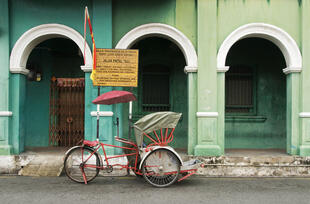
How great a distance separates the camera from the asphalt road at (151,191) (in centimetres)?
517

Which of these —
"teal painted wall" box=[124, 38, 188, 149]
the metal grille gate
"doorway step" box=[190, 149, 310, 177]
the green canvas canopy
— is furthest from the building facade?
"teal painted wall" box=[124, 38, 188, 149]

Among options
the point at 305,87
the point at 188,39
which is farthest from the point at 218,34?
the point at 305,87

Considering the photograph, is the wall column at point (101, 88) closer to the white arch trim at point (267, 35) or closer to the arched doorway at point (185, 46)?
the arched doorway at point (185, 46)

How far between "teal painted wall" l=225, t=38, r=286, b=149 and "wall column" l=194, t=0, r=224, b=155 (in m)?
2.20

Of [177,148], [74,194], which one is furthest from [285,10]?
[74,194]

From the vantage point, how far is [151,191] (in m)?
5.74

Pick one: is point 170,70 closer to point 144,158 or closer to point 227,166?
point 227,166

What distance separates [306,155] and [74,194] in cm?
593

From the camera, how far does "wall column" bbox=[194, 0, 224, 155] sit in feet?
24.6

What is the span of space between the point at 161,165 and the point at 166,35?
361 cm

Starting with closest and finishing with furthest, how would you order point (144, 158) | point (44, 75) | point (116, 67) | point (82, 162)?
point (144, 158) → point (82, 162) → point (116, 67) → point (44, 75)

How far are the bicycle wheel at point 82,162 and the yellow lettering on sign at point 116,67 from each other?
1.94 meters

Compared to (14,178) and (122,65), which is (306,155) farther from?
(14,178)

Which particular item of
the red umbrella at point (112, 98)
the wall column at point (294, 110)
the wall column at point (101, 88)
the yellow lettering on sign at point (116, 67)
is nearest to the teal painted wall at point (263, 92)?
the wall column at point (294, 110)
